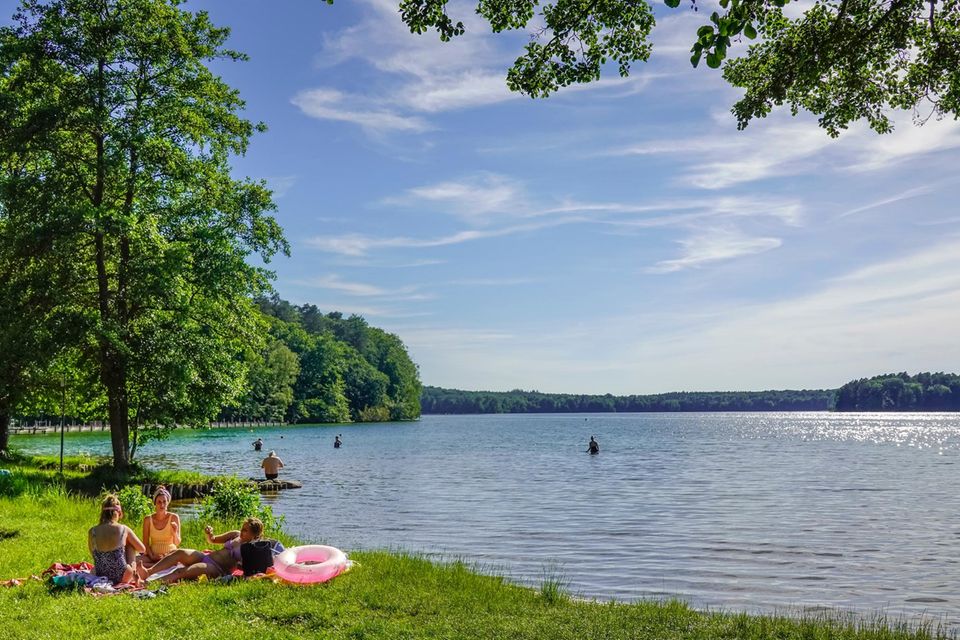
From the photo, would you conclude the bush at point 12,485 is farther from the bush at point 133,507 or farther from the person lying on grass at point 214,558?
the person lying on grass at point 214,558

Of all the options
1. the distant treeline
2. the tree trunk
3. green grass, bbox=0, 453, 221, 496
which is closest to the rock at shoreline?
green grass, bbox=0, 453, 221, 496

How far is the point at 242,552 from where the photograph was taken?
39.0ft

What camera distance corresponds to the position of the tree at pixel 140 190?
76.8ft

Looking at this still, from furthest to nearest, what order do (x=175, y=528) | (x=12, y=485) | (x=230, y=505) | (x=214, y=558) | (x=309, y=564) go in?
1. (x=12, y=485)
2. (x=230, y=505)
3. (x=175, y=528)
4. (x=214, y=558)
5. (x=309, y=564)

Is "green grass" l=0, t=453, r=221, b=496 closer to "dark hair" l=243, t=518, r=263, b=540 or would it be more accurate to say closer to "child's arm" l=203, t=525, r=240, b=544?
"child's arm" l=203, t=525, r=240, b=544

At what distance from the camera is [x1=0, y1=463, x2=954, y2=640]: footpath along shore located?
8.95m

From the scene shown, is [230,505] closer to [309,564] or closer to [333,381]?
[309,564]

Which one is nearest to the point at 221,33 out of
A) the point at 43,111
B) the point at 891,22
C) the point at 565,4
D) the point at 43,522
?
the point at 43,111

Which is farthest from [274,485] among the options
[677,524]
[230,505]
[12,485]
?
[677,524]

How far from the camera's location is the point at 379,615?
9805 millimetres

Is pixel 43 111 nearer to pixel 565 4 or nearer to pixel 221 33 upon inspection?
pixel 221 33

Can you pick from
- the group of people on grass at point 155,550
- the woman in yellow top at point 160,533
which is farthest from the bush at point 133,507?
the group of people on grass at point 155,550

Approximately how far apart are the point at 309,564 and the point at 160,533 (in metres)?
2.96

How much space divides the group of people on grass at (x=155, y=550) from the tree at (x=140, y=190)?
1176 centimetres
